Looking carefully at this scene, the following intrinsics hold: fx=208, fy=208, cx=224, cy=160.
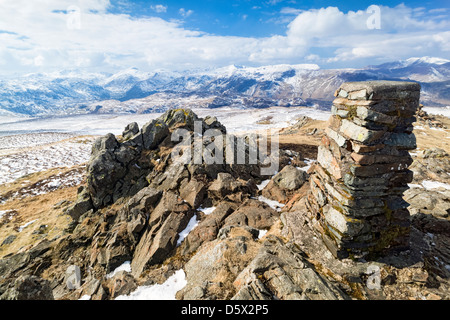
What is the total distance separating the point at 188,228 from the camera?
14930 mm

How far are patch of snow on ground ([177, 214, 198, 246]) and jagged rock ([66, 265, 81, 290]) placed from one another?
7.28 meters

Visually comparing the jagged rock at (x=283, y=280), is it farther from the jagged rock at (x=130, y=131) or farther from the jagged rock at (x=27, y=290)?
the jagged rock at (x=130, y=131)

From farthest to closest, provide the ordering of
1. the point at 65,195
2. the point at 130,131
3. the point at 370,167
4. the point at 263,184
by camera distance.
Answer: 1. the point at 65,195
2. the point at 130,131
3. the point at 263,184
4. the point at 370,167

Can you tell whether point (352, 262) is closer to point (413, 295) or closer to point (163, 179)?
point (413, 295)

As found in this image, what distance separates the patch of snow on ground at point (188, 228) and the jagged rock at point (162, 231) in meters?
0.23

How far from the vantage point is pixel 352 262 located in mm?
8930

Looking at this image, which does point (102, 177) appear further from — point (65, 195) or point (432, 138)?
point (432, 138)

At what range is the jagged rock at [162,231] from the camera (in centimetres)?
1316

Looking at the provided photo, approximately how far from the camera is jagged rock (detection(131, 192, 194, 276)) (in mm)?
13156

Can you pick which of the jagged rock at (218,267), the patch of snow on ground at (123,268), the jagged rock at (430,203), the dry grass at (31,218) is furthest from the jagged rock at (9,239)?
the jagged rock at (430,203)

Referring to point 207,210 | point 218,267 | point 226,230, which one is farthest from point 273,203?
point 218,267

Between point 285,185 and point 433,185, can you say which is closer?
point 285,185

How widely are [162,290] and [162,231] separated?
13.8 feet
